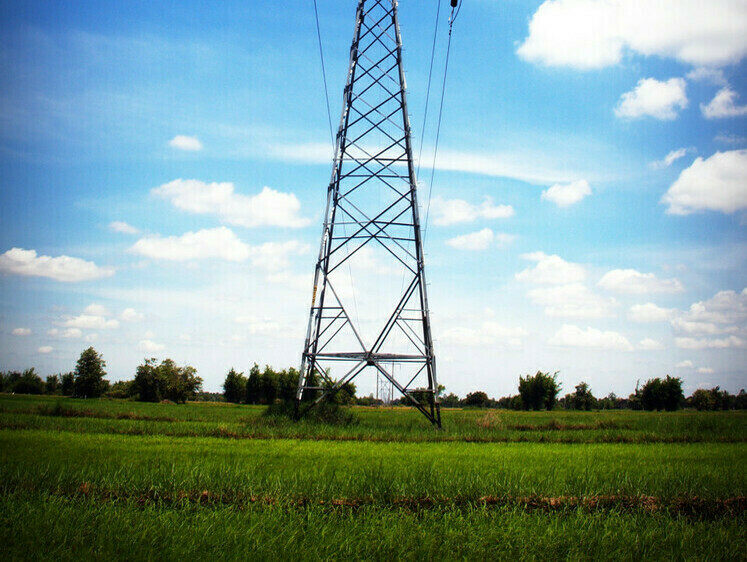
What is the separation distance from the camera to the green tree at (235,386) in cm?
10100

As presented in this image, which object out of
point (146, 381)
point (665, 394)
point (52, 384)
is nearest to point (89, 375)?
point (146, 381)

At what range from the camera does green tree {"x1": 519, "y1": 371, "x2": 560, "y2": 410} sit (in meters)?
97.5

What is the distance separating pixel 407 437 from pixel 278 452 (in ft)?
21.8

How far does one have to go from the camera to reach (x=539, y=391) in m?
97.9

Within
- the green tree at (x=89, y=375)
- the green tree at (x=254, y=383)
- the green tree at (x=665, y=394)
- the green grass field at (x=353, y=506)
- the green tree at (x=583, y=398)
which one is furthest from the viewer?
the green tree at (x=583, y=398)

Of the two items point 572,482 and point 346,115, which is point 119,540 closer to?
point 572,482

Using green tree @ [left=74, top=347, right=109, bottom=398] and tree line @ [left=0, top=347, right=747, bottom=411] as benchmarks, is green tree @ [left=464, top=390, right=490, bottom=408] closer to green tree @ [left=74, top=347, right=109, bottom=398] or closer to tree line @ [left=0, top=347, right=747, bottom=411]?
tree line @ [left=0, top=347, right=747, bottom=411]

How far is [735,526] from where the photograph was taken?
20.4 feet

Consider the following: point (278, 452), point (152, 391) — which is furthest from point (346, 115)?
point (152, 391)

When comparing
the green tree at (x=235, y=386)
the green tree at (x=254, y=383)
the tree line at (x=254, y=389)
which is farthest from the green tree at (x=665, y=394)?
the green tree at (x=235, y=386)

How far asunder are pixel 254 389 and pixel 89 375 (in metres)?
26.6

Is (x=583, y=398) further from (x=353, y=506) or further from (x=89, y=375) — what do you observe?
(x=353, y=506)

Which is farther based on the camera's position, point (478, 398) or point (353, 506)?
point (478, 398)

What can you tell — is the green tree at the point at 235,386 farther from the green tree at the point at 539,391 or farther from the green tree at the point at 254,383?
the green tree at the point at 539,391
